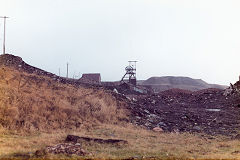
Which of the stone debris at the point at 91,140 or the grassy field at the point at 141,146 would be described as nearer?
the grassy field at the point at 141,146

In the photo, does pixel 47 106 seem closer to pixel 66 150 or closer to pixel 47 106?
pixel 47 106

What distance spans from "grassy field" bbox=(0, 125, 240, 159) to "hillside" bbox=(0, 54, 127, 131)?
109cm

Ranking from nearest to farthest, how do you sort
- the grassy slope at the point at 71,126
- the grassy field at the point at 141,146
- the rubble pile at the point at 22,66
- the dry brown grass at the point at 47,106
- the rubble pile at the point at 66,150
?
the rubble pile at the point at 66,150 < the grassy field at the point at 141,146 < the grassy slope at the point at 71,126 < the dry brown grass at the point at 47,106 < the rubble pile at the point at 22,66

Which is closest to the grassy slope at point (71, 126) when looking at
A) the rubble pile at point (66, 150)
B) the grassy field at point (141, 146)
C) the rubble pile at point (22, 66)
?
the grassy field at point (141, 146)

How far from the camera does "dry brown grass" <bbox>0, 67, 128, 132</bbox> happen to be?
33.7ft

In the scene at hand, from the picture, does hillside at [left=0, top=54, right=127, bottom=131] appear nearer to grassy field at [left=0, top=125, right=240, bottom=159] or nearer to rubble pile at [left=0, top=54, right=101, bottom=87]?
grassy field at [left=0, top=125, right=240, bottom=159]

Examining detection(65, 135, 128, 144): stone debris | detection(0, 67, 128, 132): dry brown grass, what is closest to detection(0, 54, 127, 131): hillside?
detection(0, 67, 128, 132): dry brown grass

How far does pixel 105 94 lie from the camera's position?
15.9 meters

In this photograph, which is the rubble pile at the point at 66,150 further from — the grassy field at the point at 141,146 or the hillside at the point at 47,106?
the hillside at the point at 47,106

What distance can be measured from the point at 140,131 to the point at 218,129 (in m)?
3.56

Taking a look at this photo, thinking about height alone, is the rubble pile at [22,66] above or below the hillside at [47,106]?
above

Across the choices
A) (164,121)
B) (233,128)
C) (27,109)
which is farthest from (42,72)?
(233,128)

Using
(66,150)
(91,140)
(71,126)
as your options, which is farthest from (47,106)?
(66,150)

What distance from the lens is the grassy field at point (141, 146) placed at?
6414 mm
